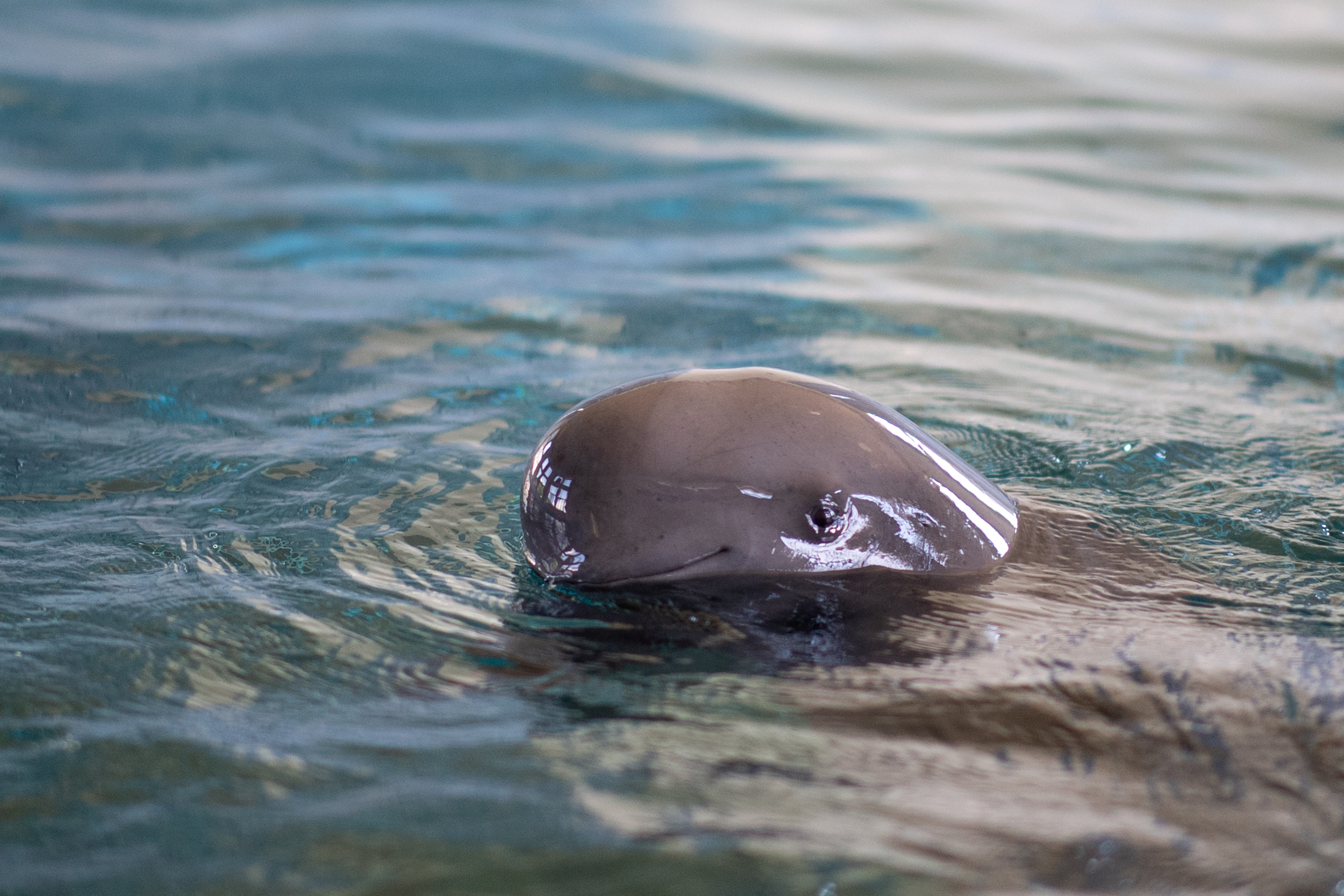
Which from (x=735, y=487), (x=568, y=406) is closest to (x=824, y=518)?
(x=735, y=487)

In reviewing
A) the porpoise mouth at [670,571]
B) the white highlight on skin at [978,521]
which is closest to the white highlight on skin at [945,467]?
the white highlight on skin at [978,521]

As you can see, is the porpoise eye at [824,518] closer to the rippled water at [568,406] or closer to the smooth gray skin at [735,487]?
the smooth gray skin at [735,487]

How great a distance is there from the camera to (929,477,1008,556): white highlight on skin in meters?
2.39

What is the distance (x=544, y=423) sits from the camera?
12.1 feet

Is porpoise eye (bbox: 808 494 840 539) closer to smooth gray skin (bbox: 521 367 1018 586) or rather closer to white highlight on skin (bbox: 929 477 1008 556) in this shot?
smooth gray skin (bbox: 521 367 1018 586)

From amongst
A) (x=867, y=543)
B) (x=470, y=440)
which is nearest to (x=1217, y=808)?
(x=867, y=543)

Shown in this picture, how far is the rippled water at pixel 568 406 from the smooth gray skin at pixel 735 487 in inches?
3.6

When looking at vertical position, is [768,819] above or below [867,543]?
below

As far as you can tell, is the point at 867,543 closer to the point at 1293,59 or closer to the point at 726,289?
the point at 726,289

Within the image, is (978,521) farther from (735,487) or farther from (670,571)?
(670,571)

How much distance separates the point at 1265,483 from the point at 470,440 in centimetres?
204

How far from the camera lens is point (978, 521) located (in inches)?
95.7

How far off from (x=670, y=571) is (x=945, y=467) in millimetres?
562

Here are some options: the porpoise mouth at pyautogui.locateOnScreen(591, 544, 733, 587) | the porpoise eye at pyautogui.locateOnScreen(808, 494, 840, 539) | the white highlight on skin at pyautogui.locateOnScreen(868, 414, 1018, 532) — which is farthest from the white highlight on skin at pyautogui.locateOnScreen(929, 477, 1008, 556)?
the porpoise mouth at pyautogui.locateOnScreen(591, 544, 733, 587)
